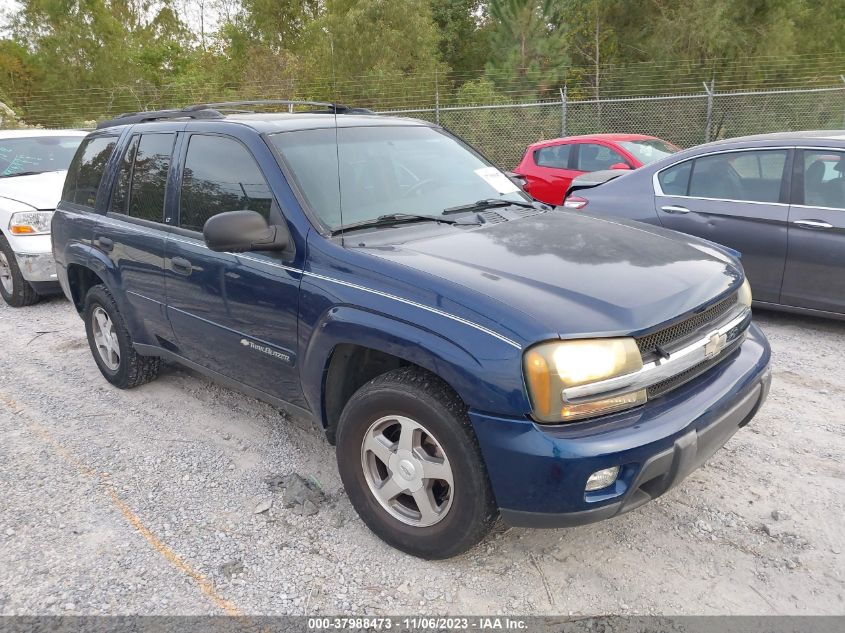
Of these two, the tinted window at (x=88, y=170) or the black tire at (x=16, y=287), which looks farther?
the black tire at (x=16, y=287)

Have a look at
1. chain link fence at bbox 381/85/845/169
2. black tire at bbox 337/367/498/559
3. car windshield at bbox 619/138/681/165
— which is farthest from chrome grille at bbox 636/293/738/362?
chain link fence at bbox 381/85/845/169

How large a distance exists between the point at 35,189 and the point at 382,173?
18.1ft

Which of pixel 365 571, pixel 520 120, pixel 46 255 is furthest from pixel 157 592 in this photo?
pixel 520 120

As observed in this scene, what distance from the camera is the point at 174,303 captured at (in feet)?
12.2

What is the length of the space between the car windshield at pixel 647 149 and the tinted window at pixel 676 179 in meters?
3.63

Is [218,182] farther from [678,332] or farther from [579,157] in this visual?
[579,157]

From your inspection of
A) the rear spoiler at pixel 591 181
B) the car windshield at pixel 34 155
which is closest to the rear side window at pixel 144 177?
the rear spoiler at pixel 591 181

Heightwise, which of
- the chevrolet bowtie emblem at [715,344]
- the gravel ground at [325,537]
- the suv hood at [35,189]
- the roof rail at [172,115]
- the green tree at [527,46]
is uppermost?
the green tree at [527,46]

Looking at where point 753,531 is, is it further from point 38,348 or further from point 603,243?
point 38,348

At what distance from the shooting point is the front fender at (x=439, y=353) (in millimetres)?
2271

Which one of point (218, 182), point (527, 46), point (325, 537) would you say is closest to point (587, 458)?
point (325, 537)

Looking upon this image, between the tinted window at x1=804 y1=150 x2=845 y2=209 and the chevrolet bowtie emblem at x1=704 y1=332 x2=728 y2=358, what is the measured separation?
2.89 metres

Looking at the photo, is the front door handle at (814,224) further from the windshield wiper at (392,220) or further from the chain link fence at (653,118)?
the chain link fence at (653,118)

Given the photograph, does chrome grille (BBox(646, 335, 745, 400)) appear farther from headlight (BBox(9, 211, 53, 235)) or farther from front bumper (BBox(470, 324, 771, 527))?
headlight (BBox(9, 211, 53, 235))
